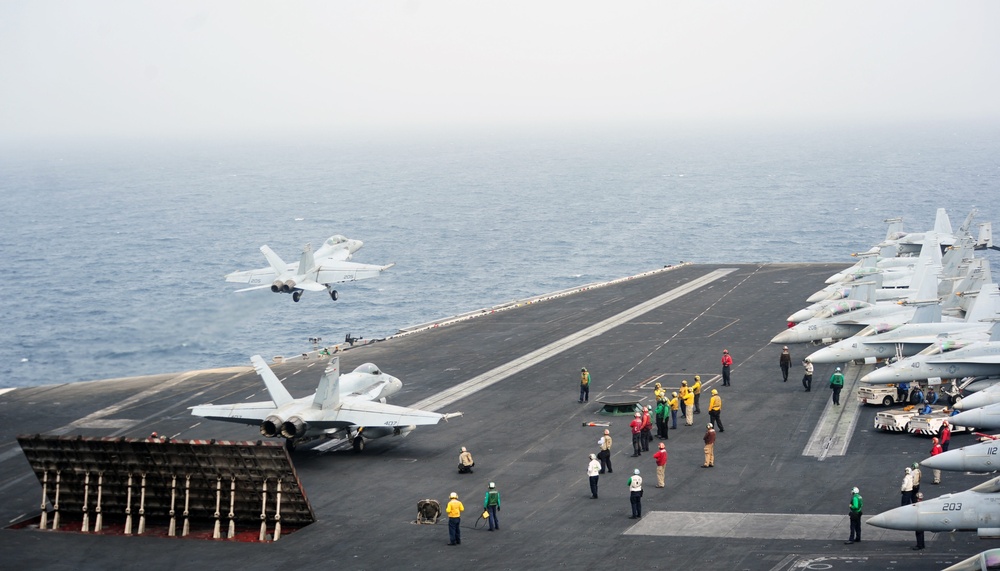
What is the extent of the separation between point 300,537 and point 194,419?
53.2 feet

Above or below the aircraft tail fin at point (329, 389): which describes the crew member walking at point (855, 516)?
below

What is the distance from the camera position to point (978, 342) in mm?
44062

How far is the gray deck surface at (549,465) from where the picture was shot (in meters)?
30.7

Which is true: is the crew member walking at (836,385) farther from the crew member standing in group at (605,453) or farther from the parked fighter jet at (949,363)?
the crew member standing in group at (605,453)

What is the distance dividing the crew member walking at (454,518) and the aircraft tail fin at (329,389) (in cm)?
946

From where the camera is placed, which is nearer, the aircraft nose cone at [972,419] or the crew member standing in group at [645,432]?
the aircraft nose cone at [972,419]

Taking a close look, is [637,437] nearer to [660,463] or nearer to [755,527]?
[660,463]

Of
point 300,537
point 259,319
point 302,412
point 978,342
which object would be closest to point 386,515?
point 300,537

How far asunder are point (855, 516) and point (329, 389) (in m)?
18.7

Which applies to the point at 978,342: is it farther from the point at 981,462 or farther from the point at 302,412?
the point at 302,412

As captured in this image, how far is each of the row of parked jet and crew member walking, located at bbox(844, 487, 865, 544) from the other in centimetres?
195

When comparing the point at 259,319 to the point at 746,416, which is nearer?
the point at 746,416

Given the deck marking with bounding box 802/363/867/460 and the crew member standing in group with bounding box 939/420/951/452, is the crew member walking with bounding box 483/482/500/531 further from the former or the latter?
the crew member standing in group with bounding box 939/420/951/452

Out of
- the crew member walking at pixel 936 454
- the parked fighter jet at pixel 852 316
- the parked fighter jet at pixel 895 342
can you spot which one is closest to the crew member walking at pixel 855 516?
the crew member walking at pixel 936 454
